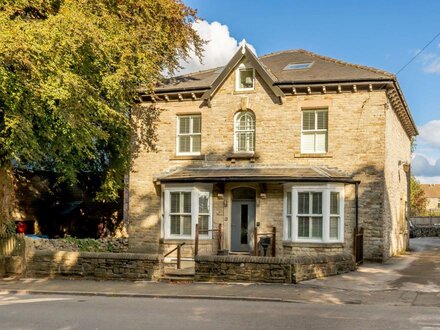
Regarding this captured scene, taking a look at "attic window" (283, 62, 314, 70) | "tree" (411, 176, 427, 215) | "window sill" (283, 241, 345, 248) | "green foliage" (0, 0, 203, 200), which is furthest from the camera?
"tree" (411, 176, 427, 215)

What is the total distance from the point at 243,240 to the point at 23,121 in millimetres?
10589

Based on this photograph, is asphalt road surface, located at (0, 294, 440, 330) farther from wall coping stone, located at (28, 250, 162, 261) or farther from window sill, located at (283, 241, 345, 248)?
window sill, located at (283, 241, 345, 248)

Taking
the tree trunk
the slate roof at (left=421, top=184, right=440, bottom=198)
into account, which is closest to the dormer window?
the tree trunk

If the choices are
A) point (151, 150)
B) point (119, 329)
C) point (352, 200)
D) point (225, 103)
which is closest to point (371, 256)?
point (352, 200)

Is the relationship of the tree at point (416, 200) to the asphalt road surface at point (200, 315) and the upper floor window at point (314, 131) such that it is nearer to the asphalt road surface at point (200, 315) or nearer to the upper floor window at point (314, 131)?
the upper floor window at point (314, 131)

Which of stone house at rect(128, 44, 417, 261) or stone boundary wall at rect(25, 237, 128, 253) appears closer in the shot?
stone boundary wall at rect(25, 237, 128, 253)

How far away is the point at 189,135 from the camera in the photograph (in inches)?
966

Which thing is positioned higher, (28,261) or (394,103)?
(394,103)

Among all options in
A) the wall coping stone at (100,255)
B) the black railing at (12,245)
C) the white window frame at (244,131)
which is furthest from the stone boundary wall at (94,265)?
the white window frame at (244,131)

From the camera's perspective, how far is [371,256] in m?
21.7

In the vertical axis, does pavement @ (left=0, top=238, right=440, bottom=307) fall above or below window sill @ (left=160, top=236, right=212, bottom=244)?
below

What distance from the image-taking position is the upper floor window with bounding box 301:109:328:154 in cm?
2278

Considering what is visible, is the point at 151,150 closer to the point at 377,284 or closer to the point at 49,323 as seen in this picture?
the point at 377,284

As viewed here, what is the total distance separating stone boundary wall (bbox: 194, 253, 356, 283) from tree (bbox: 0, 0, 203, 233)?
6.43 metres
